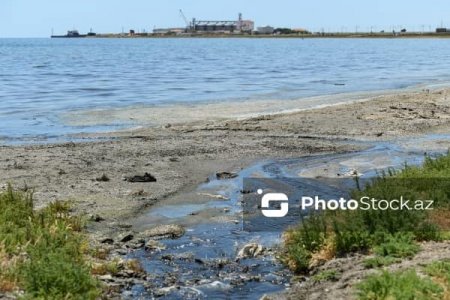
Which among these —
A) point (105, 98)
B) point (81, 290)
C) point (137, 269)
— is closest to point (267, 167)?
point (137, 269)

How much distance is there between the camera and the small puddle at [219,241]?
26.7ft

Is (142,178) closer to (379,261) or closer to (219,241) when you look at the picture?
(219,241)

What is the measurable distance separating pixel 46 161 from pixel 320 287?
355 inches

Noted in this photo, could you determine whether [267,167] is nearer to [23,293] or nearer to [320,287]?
[320,287]

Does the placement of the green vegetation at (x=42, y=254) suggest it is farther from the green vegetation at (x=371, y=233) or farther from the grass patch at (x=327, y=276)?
the green vegetation at (x=371, y=233)

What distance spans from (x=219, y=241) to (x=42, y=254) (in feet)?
9.70

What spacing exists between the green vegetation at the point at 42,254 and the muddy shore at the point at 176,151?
104 cm

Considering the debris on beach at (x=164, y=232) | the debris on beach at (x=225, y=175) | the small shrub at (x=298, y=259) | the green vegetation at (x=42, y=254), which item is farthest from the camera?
the debris on beach at (x=225, y=175)

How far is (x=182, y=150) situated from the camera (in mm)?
16781

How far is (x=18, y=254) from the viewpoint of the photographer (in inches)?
313


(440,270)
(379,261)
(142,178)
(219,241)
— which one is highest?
(440,270)
